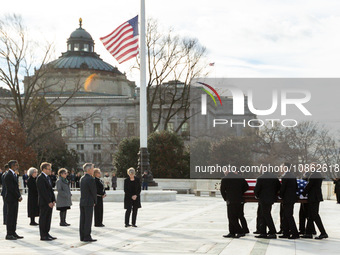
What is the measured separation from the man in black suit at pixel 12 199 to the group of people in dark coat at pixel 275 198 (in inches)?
184

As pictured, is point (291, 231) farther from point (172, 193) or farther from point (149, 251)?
point (172, 193)

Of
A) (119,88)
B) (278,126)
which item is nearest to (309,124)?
(278,126)

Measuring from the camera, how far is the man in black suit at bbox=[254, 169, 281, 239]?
1355 centimetres

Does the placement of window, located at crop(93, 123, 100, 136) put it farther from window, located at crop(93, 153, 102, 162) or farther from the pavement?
the pavement

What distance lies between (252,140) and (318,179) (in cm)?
3822

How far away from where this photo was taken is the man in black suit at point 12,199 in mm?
13859

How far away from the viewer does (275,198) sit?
537 inches

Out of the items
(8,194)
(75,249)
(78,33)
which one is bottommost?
(75,249)

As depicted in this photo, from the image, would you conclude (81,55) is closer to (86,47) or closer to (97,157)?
(86,47)

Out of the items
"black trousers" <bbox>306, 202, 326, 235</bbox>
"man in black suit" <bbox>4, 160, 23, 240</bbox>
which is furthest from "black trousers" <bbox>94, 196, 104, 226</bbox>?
"black trousers" <bbox>306, 202, 326, 235</bbox>

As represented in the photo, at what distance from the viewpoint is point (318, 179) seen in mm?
13602

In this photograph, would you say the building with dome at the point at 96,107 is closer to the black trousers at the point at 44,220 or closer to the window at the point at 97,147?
the window at the point at 97,147

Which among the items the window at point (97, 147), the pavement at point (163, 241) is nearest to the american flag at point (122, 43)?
the pavement at point (163, 241)

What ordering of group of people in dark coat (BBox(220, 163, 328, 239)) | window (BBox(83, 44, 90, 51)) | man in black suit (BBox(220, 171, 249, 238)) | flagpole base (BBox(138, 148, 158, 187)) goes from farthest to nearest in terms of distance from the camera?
window (BBox(83, 44, 90, 51)) < flagpole base (BBox(138, 148, 158, 187)) < man in black suit (BBox(220, 171, 249, 238)) < group of people in dark coat (BBox(220, 163, 328, 239))
